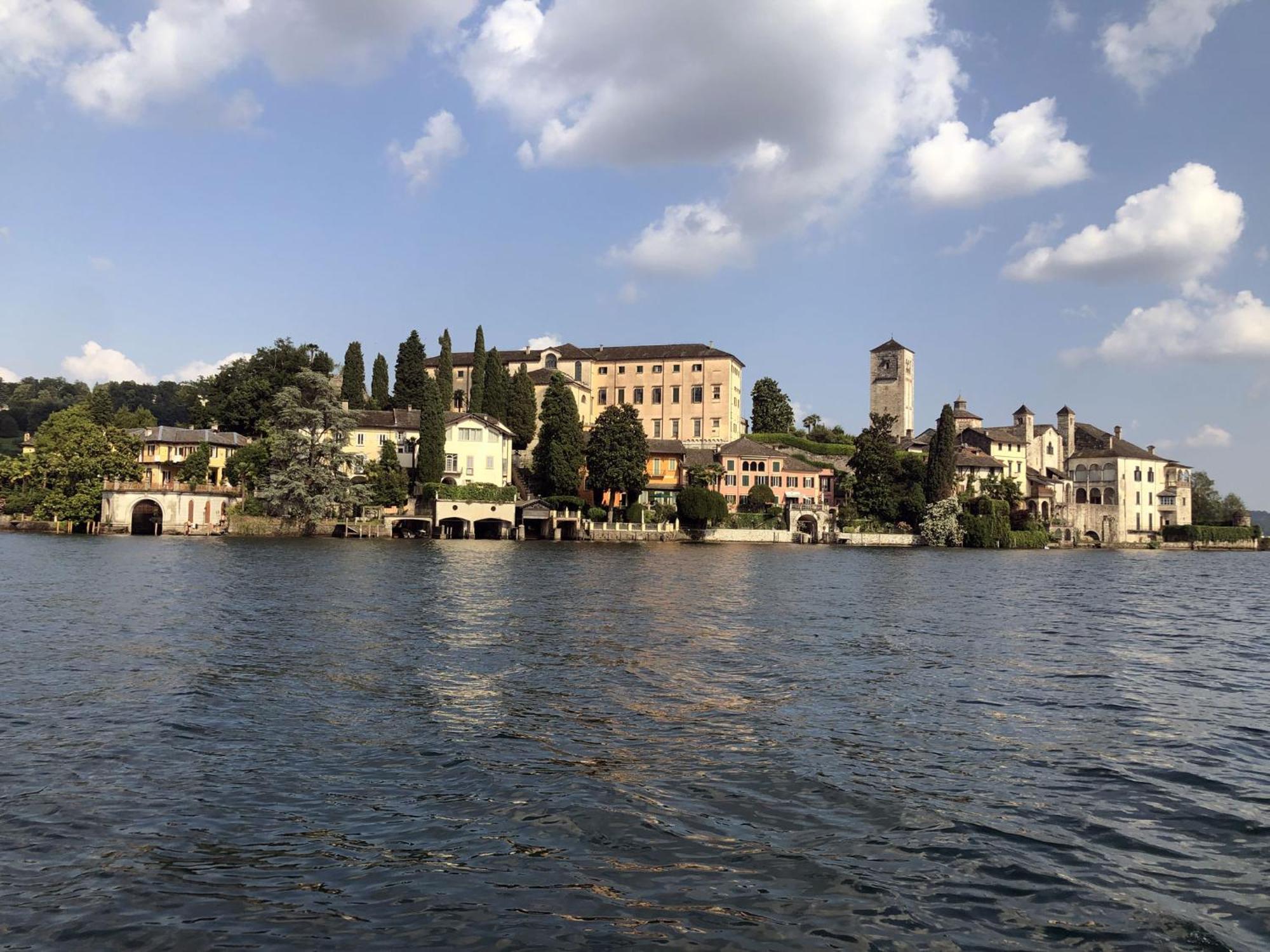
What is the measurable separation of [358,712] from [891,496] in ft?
288

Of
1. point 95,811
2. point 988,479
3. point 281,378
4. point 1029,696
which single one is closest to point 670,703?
point 1029,696

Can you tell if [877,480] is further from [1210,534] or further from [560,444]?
[1210,534]

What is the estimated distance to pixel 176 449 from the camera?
3450 inches

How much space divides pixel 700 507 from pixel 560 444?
1522 centimetres

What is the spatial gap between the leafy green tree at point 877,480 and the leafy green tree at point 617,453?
24.2 metres

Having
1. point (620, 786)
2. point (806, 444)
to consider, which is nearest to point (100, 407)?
point (806, 444)

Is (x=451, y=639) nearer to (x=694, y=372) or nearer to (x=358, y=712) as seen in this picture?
(x=358, y=712)

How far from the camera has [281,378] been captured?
291 ft

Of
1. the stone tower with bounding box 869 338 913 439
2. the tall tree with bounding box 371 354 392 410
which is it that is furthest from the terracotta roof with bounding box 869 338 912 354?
the tall tree with bounding box 371 354 392 410

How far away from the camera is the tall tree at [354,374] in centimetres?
10232

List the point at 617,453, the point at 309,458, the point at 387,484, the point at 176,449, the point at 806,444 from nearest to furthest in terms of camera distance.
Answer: the point at 309,458
the point at 387,484
the point at 617,453
the point at 176,449
the point at 806,444

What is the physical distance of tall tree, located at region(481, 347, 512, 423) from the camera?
325ft

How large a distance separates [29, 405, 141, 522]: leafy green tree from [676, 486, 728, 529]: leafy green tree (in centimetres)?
5060

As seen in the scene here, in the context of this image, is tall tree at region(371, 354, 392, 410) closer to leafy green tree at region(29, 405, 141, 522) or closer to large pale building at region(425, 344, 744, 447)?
large pale building at region(425, 344, 744, 447)
